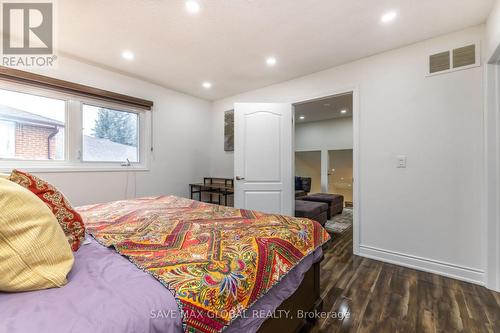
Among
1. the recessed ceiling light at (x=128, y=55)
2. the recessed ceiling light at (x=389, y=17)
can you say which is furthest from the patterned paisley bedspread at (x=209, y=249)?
the recessed ceiling light at (x=389, y=17)

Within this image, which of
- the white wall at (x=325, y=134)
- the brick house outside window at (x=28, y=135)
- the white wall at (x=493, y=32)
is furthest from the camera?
the white wall at (x=325, y=134)

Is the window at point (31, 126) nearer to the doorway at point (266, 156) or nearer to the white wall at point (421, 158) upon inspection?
the doorway at point (266, 156)

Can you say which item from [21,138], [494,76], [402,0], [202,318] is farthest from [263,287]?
[21,138]

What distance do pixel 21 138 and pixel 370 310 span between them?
385 cm

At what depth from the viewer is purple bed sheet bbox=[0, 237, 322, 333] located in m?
0.54

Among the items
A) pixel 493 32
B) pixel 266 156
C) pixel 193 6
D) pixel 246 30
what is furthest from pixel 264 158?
pixel 493 32

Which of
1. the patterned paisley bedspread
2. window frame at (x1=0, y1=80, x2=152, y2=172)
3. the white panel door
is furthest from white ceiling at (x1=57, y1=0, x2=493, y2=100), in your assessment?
the patterned paisley bedspread

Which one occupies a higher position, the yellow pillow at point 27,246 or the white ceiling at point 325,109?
the white ceiling at point 325,109

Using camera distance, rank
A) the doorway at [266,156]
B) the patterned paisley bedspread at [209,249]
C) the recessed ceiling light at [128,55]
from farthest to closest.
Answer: the doorway at [266,156] < the recessed ceiling light at [128,55] < the patterned paisley bedspread at [209,249]

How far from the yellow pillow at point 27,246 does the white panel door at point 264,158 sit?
2.55m

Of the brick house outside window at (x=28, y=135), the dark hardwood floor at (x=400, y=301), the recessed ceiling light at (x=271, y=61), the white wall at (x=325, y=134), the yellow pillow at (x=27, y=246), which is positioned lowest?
the dark hardwood floor at (x=400, y=301)

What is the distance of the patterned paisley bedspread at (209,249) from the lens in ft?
2.42

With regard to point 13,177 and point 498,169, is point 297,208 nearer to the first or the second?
point 498,169

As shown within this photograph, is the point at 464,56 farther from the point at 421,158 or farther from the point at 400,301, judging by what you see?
the point at 400,301
